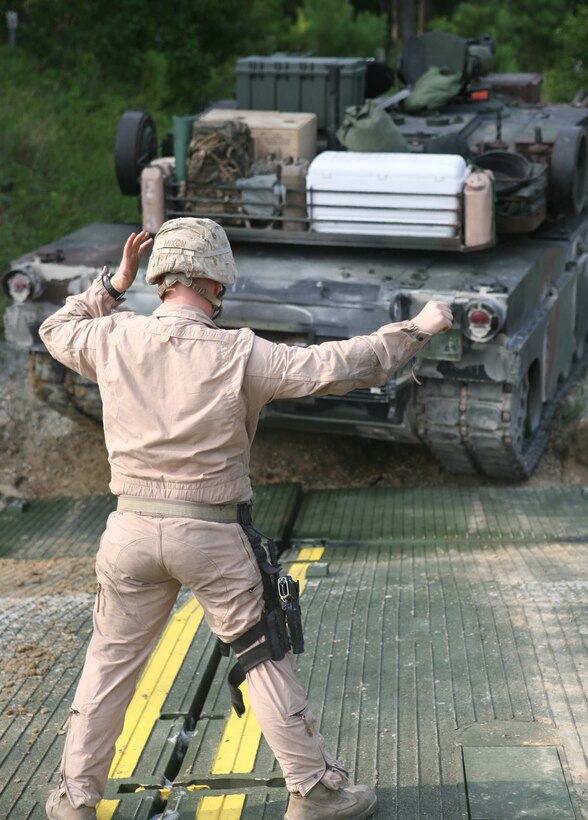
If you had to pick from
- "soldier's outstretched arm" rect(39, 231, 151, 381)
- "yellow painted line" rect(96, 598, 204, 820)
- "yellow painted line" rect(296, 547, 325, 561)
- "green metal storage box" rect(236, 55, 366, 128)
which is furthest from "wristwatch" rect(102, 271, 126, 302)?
"green metal storage box" rect(236, 55, 366, 128)

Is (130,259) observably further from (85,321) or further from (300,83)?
(300,83)

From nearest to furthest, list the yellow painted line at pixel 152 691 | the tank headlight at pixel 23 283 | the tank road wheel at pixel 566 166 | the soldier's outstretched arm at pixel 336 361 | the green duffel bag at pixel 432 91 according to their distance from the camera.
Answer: the soldier's outstretched arm at pixel 336 361 < the yellow painted line at pixel 152 691 < the tank headlight at pixel 23 283 < the tank road wheel at pixel 566 166 < the green duffel bag at pixel 432 91

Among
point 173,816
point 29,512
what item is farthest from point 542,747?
point 29,512

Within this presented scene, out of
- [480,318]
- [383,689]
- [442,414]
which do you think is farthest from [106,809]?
[442,414]

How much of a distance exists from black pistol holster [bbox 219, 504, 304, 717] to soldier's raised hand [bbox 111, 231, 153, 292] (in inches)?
31.7

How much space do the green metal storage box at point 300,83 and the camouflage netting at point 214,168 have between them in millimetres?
858

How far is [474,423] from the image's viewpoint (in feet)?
25.0

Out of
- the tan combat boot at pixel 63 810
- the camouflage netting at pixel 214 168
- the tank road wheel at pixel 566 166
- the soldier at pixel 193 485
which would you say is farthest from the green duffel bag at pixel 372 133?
the tan combat boot at pixel 63 810

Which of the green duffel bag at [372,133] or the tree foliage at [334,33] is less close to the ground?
the green duffel bag at [372,133]

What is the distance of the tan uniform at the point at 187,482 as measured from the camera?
3523 millimetres

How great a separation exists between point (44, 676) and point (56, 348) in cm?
166

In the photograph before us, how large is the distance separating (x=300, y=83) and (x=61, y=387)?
2.76 meters

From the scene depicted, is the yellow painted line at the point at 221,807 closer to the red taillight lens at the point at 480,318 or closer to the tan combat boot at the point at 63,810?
the tan combat boot at the point at 63,810

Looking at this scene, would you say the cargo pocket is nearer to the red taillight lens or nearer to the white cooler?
the red taillight lens
